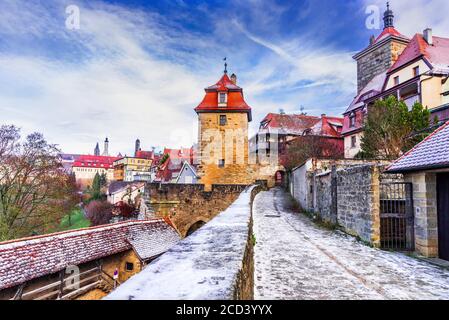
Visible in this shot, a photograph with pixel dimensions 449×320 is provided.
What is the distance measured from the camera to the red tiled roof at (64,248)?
31.2ft

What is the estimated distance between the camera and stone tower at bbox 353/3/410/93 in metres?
27.9

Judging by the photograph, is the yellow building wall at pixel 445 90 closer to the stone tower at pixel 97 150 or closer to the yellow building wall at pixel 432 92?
the yellow building wall at pixel 432 92

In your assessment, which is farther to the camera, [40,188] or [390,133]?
[40,188]

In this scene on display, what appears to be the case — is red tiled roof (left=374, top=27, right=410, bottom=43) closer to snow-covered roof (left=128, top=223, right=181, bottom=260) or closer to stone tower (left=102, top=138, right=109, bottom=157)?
snow-covered roof (left=128, top=223, right=181, bottom=260)

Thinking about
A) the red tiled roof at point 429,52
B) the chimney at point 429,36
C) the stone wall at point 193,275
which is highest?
the chimney at point 429,36

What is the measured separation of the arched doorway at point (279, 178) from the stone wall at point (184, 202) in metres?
12.5

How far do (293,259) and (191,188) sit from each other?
14473 mm

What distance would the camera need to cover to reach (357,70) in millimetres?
32406

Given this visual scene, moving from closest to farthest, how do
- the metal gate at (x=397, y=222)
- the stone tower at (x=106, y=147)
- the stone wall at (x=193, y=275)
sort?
the stone wall at (x=193, y=275) < the metal gate at (x=397, y=222) < the stone tower at (x=106, y=147)

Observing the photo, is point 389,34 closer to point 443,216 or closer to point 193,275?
point 443,216

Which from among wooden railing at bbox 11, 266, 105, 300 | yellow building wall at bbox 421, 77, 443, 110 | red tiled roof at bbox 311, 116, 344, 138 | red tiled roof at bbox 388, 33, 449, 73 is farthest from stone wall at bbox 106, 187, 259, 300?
red tiled roof at bbox 311, 116, 344, 138

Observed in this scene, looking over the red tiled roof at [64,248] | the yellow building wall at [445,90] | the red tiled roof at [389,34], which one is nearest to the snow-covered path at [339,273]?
the red tiled roof at [64,248]
